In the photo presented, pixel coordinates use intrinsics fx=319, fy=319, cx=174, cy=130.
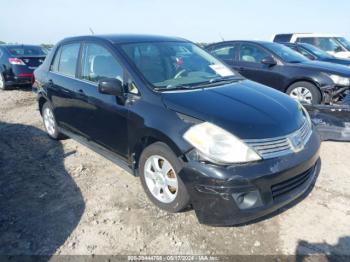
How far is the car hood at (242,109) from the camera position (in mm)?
2756

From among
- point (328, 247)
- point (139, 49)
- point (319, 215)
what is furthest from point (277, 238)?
point (139, 49)

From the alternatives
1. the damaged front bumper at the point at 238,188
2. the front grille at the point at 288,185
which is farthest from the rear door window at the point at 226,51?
the damaged front bumper at the point at 238,188

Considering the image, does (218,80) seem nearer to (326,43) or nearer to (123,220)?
(123,220)

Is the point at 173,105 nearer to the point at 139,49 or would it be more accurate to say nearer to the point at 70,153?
the point at 139,49

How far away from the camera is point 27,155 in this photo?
193 inches

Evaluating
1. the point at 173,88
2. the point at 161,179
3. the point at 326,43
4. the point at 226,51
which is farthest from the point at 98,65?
the point at 326,43

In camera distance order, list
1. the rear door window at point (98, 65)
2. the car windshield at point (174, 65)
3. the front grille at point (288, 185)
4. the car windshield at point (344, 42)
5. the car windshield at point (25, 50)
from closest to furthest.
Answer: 1. the front grille at point (288, 185)
2. the car windshield at point (174, 65)
3. the rear door window at point (98, 65)
4. the car windshield at point (25, 50)
5. the car windshield at point (344, 42)

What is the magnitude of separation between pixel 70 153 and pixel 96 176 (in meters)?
1.01

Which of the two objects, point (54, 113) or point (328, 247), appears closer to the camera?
point (328, 247)

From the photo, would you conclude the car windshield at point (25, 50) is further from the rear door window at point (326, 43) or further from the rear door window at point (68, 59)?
the rear door window at point (326, 43)

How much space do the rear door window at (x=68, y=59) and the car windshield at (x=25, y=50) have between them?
6.25m

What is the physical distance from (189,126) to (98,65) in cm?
172

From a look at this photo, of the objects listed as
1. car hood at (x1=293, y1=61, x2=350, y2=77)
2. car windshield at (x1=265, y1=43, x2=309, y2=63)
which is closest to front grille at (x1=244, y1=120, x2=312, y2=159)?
car hood at (x1=293, y1=61, x2=350, y2=77)

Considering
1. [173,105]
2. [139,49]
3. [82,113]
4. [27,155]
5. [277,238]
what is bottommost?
[27,155]
